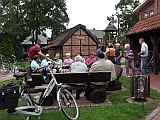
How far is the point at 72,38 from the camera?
165 ft

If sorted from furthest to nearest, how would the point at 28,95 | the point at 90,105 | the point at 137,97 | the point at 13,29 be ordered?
1. the point at 13,29
2. the point at 137,97
3. the point at 90,105
4. the point at 28,95

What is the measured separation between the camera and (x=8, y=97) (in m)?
7.85

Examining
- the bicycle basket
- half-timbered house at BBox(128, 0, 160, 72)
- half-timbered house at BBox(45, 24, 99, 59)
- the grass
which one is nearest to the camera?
the bicycle basket

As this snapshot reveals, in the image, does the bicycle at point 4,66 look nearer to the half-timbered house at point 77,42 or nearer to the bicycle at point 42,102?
the half-timbered house at point 77,42

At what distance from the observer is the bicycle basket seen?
7820mm

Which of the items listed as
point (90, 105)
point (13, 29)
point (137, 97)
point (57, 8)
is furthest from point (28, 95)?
point (57, 8)

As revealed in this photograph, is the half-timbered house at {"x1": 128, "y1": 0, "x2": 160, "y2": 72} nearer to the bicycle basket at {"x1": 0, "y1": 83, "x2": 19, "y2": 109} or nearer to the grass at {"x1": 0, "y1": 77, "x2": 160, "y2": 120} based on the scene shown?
the grass at {"x1": 0, "y1": 77, "x2": 160, "y2": 120}

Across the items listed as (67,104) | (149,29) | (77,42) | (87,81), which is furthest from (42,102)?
(77,42)

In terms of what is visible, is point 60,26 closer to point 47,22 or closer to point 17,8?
point 47,22

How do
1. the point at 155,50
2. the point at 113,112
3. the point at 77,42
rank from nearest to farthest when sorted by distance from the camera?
1. the point at 113,112
2. the point at 155,50
3. the point at 77,42

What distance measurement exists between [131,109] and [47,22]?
189ft

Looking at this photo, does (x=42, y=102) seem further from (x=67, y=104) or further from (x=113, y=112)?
(x=113, y=112)

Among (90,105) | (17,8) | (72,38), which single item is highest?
(17,8)

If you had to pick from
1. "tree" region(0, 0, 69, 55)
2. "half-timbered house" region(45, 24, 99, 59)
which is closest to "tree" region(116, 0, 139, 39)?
"tree" region(0, 0, 69, 55)
